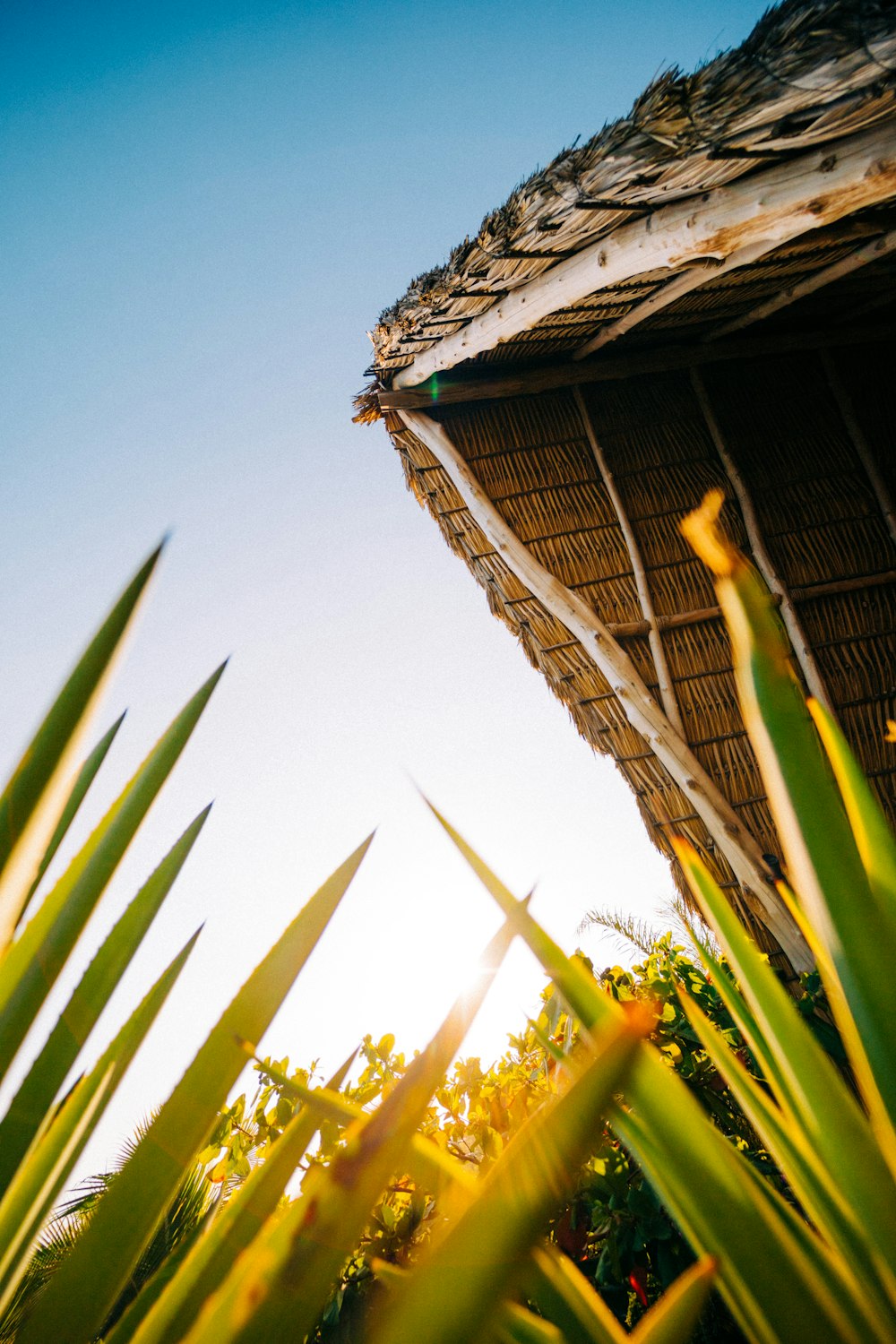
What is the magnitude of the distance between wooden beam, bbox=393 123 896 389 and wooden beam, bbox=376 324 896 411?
702mm

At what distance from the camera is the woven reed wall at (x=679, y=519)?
249 cm

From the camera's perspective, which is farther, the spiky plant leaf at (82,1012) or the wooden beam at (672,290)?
the wooden beam at (672,290)

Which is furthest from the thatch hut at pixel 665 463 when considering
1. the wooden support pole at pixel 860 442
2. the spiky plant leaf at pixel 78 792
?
the spiky plant leaf at pixel 78 792

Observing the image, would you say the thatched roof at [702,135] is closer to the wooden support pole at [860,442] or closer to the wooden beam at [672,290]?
the wooden beam at [672,290]

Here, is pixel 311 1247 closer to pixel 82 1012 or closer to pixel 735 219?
pixel 82 1012

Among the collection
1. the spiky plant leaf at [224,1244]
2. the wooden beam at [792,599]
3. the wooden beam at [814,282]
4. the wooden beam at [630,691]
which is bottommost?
the spiky plant leaf at [224,1244]

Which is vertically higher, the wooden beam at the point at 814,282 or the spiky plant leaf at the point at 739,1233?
the wooden beam at the point at 814,282

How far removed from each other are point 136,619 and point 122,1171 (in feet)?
0.97

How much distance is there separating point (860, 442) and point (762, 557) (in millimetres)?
732

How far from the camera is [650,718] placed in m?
2.42

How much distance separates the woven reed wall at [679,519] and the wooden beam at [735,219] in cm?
86

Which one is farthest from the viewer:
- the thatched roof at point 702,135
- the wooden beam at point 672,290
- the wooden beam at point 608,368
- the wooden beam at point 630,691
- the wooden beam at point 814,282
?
the wooden beam at point 608,368

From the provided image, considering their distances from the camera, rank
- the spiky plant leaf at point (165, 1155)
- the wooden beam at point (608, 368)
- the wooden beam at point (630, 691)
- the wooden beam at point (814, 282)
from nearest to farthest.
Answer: the spiky plant leaf at point (165, 1155) → the wooden beam at point (814, 282) → the wooden beam at point (630, 691) → the wooden beam at point (608, 368)

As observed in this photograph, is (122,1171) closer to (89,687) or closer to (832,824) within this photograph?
(89,687)
